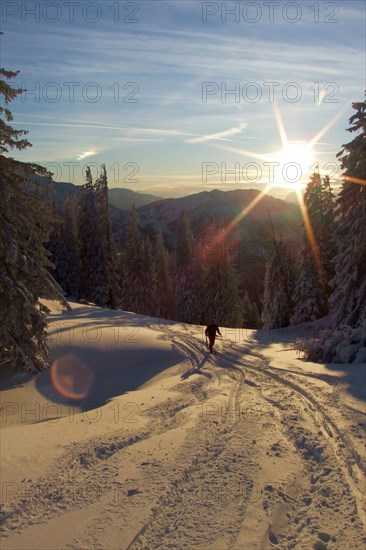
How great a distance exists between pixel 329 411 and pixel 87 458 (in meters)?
5.01

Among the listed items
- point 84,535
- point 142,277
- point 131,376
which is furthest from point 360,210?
point 142,277

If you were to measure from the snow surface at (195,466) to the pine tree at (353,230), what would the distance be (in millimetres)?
8725

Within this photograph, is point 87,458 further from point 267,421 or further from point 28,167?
point 28,167

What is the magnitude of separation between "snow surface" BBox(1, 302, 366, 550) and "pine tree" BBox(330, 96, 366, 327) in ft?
28.6

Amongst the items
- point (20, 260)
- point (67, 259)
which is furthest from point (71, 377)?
point (67, 259)

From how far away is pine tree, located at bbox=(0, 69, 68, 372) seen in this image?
42.5ft

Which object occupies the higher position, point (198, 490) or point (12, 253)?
point (12, 253)

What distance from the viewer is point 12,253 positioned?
12.7 metres

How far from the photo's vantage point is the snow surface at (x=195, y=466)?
5.11m

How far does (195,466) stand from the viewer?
668cm

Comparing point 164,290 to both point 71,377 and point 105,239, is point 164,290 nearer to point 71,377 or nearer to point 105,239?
point 105,239

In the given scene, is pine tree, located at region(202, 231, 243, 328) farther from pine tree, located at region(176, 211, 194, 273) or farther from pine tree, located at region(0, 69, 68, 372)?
pine tree, located at region(0, 69, 68, 372)

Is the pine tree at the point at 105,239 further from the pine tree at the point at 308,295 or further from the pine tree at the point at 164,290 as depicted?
the pine tree at the point at 308,295

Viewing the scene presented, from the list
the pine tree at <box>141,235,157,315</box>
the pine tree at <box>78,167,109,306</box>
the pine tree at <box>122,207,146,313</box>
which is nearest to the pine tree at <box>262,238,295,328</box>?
the pine tree at <box>141,235,157,315</box>
